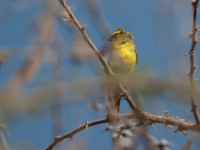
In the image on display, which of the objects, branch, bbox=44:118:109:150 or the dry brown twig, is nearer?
the dry brown twig

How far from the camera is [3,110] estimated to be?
75 centimetres

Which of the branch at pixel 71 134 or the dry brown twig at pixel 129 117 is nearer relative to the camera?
the dry brown twig at pixel 129 117

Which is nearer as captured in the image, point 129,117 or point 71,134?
point 129,117

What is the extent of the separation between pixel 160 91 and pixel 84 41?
737 millimetres

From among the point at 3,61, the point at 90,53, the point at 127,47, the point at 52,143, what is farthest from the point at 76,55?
the point at 127,47

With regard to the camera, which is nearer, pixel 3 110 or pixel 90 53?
pixel 3 110

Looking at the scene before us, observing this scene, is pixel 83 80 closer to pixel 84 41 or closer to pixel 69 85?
pixel 69 85

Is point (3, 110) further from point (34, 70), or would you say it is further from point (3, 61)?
point (3, 61)

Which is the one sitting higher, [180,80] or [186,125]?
[180,80]

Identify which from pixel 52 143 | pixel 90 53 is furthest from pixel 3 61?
pixel 52 143

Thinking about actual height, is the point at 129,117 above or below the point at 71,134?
above

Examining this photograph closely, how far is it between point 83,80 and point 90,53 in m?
0.42

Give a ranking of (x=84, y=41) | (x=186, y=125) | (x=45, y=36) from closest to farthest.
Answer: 1. (x=45, y=36)
2. (x=84, y=41)
3. (x=186, y=125)

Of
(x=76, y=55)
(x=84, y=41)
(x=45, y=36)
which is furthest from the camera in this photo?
(x=84, y=41)
